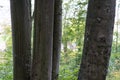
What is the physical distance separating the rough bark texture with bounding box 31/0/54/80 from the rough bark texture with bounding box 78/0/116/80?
39 centimetres

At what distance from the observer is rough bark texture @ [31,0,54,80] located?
62.4 inches

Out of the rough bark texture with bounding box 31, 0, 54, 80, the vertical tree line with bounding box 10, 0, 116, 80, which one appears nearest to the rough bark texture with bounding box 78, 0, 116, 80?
the vertical tree line with bounding box 10, 0, 116, 80

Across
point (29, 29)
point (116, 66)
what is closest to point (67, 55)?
point (116, 66)

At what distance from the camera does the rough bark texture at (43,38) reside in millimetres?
1584

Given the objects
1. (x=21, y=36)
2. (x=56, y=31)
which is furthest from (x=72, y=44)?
(x=21, y=36)

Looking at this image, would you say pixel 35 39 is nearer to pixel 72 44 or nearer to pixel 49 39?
pixel 49 39

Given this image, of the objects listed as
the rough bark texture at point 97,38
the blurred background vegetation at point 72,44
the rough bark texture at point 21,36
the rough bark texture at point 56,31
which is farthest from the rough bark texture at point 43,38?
the blurred background vegetation at point 72,44

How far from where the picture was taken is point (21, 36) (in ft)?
5.61

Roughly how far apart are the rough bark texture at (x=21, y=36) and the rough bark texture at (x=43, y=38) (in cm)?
12

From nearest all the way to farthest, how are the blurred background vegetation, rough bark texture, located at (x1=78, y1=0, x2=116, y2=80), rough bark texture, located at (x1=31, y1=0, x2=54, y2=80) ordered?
rough bark texture, located at (x1=78, y1=0, x2=116, y2=80) → rough bark texture, located at (x1=31, y1=0, x2=54, y2=80) → the blurred background vegetation

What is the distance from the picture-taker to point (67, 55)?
599 cm

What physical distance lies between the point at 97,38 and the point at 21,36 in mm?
688

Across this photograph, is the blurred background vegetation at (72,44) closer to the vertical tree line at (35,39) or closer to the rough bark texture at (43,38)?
the vertical tree line at (35,39)

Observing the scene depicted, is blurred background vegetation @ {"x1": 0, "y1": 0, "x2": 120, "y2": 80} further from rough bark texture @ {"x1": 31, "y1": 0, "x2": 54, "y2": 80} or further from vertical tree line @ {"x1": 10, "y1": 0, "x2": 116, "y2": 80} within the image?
rough bark texture @ {"x1": 31, "y1": 0, "x2": 54, "y2": 80}
